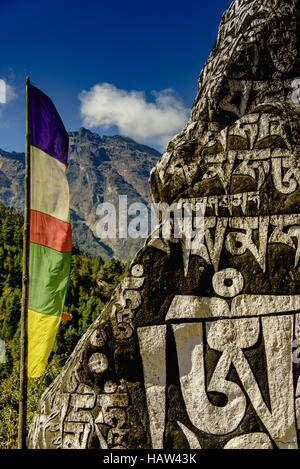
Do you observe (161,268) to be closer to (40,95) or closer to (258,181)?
(258,181)

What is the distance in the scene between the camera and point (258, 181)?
4.80 meters

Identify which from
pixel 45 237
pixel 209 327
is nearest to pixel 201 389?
pixel 209 327

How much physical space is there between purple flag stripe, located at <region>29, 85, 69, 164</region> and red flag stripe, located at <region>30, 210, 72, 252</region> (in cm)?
94

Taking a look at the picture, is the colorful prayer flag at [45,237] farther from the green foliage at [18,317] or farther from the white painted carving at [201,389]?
the green foliage at [18,317]

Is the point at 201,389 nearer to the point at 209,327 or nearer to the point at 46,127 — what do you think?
the point at 209,327

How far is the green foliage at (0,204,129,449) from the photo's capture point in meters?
12.0

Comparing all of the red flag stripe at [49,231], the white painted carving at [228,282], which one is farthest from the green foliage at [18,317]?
the white painted carving at [228,282]

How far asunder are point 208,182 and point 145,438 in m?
3.28

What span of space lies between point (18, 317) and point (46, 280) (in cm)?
2654

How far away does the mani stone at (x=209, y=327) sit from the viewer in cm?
446

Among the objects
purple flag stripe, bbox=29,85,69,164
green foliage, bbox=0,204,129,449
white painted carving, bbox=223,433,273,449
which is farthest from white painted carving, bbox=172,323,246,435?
green foliage, bbox=0,204,129,449

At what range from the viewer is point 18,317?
29.5 meters

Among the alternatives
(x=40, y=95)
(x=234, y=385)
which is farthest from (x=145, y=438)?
(x=40, y=95)

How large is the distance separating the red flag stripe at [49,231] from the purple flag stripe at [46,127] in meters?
0.94
